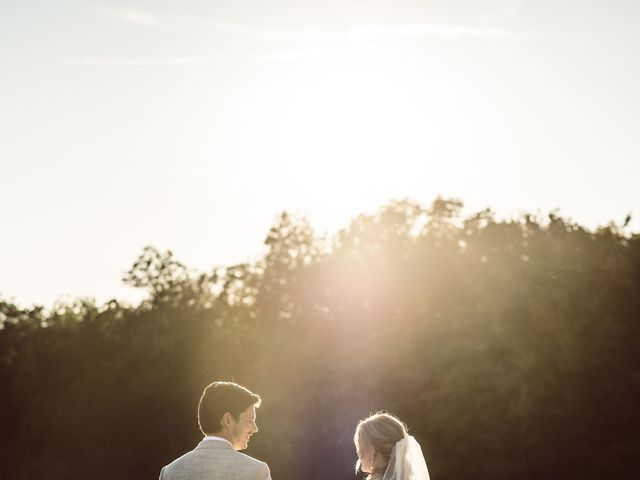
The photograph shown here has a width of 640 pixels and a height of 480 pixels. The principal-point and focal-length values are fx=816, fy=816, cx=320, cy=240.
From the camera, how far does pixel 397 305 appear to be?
35781 mm

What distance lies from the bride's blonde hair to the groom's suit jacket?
1.30m

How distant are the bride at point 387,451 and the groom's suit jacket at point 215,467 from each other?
1.27 meters

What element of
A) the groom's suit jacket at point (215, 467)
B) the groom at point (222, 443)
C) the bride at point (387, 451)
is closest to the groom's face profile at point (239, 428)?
the groom at point (222, 443)

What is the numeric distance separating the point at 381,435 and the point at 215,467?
1.50m

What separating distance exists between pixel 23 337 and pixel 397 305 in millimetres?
19103

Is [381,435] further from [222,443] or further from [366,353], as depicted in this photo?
[366,353]

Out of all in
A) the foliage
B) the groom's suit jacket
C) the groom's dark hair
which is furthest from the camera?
the foliage

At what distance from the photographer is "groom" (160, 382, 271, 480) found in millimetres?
4238

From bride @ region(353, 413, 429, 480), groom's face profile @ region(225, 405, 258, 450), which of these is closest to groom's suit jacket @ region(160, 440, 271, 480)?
groom's face profile @ region(225, 405, 258, 450)

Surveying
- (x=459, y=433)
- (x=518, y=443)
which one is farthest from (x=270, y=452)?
(x=518, y=443)

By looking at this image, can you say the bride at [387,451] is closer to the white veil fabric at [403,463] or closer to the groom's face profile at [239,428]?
the white veil fabric at [403,463]

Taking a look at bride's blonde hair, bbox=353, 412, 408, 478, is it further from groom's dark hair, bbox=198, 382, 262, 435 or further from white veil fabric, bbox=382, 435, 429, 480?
groom's dark hair, bbox=198, 382, 262, 435

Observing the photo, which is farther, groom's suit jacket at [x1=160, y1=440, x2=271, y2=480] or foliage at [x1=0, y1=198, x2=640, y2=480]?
foliage at [x1=0, y1=198, x2=640, y2=480]

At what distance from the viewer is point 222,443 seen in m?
4.35
